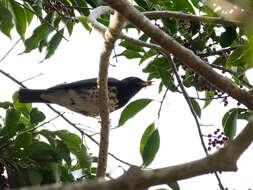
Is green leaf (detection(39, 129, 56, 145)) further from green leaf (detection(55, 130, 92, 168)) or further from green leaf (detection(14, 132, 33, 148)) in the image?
green leaf (detection(14, 132, 33, 148))

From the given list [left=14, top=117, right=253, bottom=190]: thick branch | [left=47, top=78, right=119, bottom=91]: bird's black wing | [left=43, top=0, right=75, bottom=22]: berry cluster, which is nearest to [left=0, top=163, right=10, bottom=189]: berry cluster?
[left=43, top=0, right=75, bottom=22]: berry cluster

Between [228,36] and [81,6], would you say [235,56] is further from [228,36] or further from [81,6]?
[81,6]

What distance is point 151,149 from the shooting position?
166 inches

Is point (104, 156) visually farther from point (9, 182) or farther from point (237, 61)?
point (237, 61)

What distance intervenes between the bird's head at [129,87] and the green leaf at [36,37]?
4.24ft

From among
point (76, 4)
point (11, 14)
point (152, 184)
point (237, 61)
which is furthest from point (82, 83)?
point (152, 184)

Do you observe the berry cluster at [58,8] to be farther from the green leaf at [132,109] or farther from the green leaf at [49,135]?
the green leaf at [49,135]

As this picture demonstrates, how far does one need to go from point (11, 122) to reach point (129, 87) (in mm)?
2525

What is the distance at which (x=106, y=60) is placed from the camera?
136 inches

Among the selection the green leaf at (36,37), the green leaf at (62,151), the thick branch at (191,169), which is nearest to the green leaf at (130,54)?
the green leaf at (36,37)

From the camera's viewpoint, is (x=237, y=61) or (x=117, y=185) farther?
(x=237, y=61)

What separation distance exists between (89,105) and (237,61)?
2.17 meters

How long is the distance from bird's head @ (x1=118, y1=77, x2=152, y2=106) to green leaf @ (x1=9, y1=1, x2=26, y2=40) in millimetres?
1533

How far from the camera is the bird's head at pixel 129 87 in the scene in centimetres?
565
